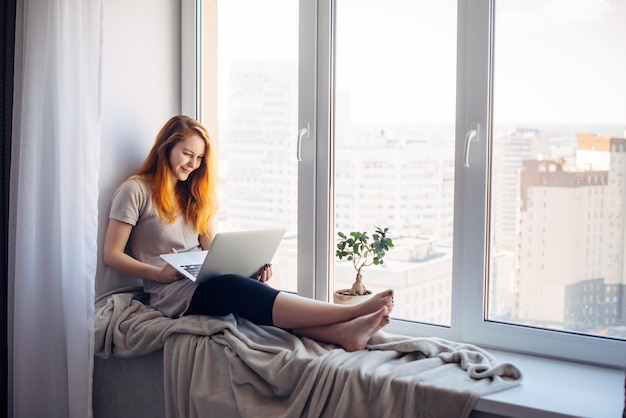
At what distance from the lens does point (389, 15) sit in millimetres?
2314

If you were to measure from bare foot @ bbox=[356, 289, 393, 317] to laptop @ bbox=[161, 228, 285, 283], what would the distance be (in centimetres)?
43

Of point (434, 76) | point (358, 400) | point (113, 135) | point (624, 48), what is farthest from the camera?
point (113, 135)

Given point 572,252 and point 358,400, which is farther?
point 572,252

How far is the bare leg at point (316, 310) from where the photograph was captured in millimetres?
1991

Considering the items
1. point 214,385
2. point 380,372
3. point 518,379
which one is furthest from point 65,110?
point 518,379

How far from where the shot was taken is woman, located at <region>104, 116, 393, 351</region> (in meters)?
2.03

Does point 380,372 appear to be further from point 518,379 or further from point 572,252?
point 572,252

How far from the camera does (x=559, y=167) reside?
202 centimetres

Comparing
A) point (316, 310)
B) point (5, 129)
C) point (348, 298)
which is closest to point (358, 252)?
point (348, 298)

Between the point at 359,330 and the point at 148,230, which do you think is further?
the point at 148,230

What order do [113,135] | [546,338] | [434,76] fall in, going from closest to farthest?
[546,338], [434,76], [113,135]

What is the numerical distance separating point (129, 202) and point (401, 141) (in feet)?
3.25

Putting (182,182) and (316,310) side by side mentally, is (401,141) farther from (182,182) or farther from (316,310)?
(182,182)

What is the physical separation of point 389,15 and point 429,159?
52cm
